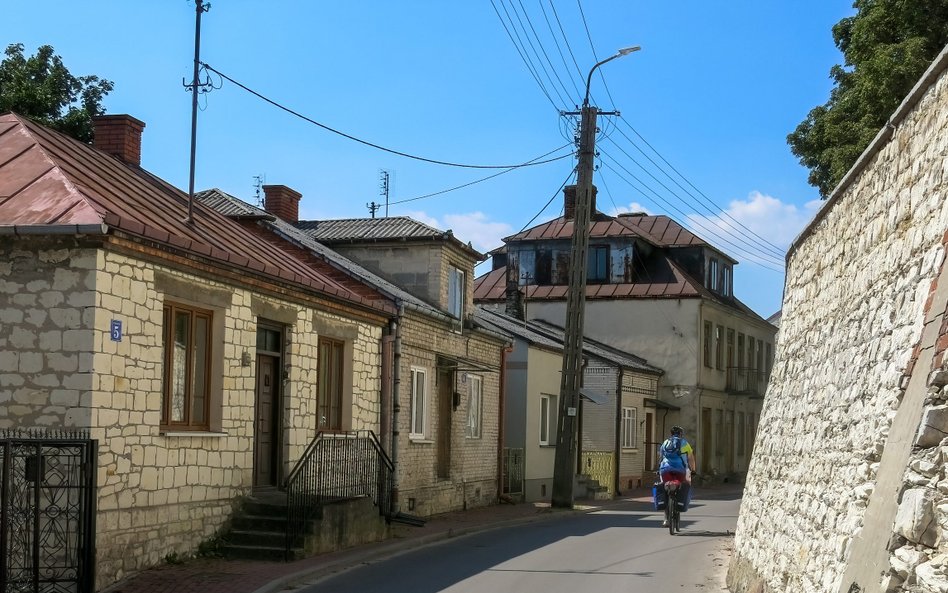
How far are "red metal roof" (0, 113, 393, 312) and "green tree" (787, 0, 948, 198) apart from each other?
1139 cm

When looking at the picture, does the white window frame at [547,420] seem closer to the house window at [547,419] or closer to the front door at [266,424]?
the house window at [547,419]

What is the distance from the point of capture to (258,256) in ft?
57.1

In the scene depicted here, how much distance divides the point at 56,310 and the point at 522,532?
11.3 m

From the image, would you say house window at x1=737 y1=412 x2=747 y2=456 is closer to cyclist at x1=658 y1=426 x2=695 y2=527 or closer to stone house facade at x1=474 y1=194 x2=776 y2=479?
stone house facade at x1=474 y1=194 x2=776 y2=479

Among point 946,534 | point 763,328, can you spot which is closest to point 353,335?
point 946,534

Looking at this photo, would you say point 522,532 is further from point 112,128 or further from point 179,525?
point 112,128

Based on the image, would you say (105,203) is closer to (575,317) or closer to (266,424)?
(266,424)

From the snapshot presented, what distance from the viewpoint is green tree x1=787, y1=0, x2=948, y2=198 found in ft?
74.1

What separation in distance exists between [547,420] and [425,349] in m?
10.6

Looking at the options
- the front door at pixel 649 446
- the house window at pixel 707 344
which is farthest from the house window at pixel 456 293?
the house window at pixel 707 344

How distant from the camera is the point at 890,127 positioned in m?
9.01

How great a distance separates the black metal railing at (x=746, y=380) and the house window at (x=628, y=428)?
8653 mm

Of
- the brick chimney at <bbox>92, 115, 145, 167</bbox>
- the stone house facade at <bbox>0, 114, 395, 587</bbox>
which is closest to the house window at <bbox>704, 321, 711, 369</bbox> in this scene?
the stone house facade at <bbox>0, 114, 395, 587</bbox>

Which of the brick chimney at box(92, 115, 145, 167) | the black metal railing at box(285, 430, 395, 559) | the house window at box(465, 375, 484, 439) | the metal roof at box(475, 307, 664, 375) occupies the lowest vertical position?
the black metal railing at box(285, 430, 395, 559)
